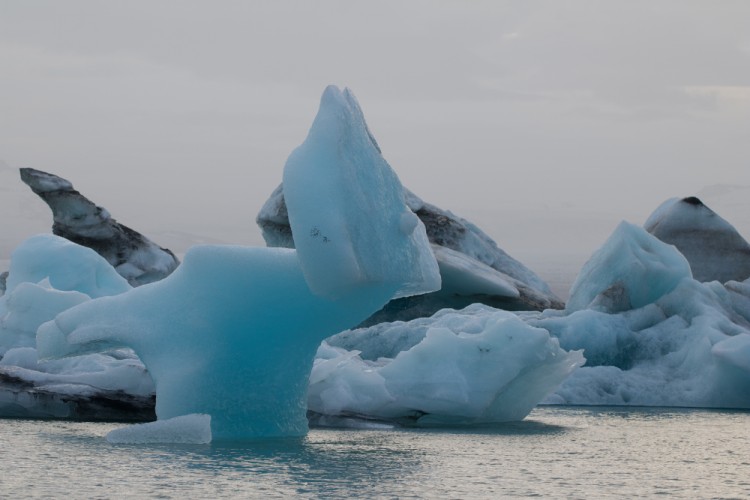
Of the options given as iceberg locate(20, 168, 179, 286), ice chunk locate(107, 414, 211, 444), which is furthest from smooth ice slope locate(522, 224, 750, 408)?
iceberg locate(20, 168, 179, 286)

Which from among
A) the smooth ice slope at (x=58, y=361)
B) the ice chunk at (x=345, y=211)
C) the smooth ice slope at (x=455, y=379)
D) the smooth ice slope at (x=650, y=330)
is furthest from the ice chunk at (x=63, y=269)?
the ice chunk at (x=345, y=211)

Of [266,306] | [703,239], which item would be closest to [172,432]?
[266,306]

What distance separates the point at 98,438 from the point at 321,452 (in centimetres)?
182

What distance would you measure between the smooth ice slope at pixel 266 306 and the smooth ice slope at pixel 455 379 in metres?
1.83

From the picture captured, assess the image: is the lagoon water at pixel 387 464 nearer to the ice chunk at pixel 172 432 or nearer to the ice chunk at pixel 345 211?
the ice chunk at pixel 172 432

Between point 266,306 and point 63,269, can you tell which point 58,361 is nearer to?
point 63,269

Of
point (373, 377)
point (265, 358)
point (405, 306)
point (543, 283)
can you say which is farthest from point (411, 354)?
point (543, 283)

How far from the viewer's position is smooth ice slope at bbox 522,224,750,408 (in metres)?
13.2

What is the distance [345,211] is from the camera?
7.11 m

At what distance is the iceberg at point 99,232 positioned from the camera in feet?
66.3

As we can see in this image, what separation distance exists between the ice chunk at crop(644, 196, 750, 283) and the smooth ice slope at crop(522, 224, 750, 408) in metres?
2.71

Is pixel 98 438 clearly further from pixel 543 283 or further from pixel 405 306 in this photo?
pixel 543 283

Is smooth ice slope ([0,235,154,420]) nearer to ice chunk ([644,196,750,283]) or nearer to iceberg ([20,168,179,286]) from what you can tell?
iceberg ([20,168,179,286])

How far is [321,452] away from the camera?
7090 millimetres
